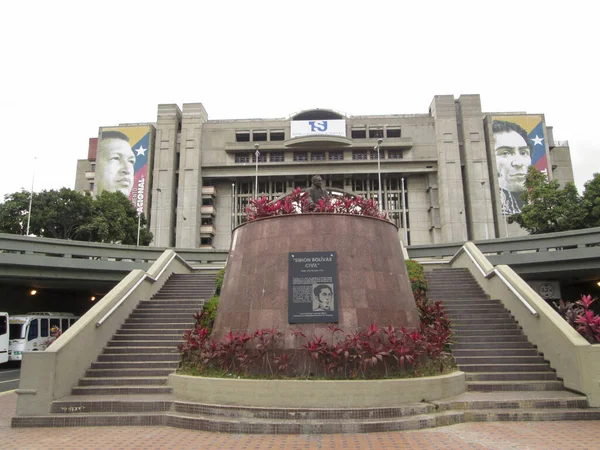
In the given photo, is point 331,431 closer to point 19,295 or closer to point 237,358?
point 237,358

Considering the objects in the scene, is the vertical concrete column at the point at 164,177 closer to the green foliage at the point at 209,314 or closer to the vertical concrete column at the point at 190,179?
the vertical concrete column at the point at 190,179

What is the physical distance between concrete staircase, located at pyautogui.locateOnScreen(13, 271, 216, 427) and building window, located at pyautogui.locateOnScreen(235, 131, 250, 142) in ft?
149

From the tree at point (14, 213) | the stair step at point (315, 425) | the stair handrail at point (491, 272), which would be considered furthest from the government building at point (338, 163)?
the stair step at point (315, 425)

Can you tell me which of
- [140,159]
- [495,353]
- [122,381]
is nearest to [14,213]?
[140,159]

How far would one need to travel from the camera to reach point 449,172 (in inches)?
2152

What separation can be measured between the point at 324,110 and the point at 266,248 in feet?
164

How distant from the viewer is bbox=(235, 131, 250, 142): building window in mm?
59125

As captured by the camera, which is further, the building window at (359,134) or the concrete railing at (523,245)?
the building window at (359,134)

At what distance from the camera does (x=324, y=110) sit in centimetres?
5728

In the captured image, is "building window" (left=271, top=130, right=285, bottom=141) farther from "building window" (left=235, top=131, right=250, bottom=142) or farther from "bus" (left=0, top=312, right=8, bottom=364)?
"bus" (left=0, top=312, right=8, bottom=364)

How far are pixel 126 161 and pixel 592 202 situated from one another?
51.2 metres

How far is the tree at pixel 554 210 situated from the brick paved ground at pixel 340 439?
26194 mm

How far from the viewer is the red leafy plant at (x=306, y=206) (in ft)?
33.8

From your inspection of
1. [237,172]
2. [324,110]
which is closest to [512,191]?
[324,110]
